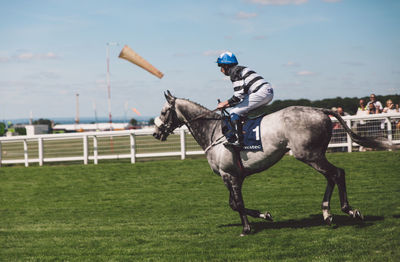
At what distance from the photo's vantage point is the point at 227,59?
708cm

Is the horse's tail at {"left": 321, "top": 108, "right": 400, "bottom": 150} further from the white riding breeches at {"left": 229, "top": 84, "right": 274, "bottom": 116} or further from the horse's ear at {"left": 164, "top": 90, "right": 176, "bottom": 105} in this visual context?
the horse's ear at {"left": 164, "top": 90, "right": 176, "bottom": 105}

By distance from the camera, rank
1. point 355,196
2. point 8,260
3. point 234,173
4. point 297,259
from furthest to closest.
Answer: point 355,196 → point 234,173 → point 8,260 → point 297,259

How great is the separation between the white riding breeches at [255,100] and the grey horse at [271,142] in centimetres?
26

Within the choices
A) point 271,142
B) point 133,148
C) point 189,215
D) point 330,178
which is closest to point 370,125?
point 133,148

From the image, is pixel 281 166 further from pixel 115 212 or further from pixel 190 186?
pixel 115 212

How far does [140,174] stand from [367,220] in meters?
9.87

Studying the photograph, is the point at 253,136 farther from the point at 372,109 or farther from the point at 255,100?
the point at 372,109

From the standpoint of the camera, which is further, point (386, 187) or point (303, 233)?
point (386, 187)

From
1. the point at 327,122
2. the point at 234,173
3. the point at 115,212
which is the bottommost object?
the point at 115,212

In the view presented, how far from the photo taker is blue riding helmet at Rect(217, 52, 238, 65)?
7066 mm

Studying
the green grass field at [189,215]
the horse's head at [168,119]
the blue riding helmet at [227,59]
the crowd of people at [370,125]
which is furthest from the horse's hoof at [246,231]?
the crowd of people at [370,125]

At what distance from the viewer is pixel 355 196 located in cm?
987

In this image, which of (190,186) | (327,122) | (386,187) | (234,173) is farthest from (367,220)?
(190,186)

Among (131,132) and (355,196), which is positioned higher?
(131,132)
